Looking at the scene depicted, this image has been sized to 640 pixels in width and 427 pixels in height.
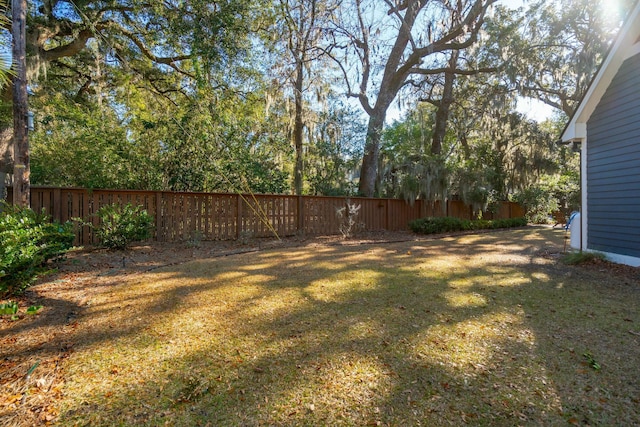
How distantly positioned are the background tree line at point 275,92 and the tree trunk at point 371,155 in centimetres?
6

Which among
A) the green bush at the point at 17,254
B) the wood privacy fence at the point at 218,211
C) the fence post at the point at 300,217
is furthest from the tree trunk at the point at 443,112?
the green bush at the point at 17,254

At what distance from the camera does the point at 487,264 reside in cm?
545

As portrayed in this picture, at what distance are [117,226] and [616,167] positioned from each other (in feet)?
31.3

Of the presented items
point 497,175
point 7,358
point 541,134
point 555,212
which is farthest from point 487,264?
point 555,212

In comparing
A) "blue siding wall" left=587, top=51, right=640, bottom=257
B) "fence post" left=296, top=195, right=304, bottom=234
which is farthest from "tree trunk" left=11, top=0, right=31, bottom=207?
"blue siding wall" left=587, top=51, right=640, bottom=257

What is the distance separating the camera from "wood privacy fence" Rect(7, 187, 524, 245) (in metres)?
6.52

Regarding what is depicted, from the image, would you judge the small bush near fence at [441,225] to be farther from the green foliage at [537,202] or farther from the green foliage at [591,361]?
the green foliage at [591,361]

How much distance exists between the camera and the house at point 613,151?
5227 mm

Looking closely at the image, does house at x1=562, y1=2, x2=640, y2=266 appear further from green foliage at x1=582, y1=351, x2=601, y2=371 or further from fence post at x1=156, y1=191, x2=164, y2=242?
fence post at x1=156, y1=191, x2=164, y2=242

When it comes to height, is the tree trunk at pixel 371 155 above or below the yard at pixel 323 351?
above

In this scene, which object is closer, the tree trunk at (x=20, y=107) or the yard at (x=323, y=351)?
the yard at (x=323, y=351)

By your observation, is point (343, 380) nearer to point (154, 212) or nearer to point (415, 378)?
point (415, 378)

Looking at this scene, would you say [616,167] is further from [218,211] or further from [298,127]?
[298,127]

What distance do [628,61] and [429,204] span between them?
8.12 meters
